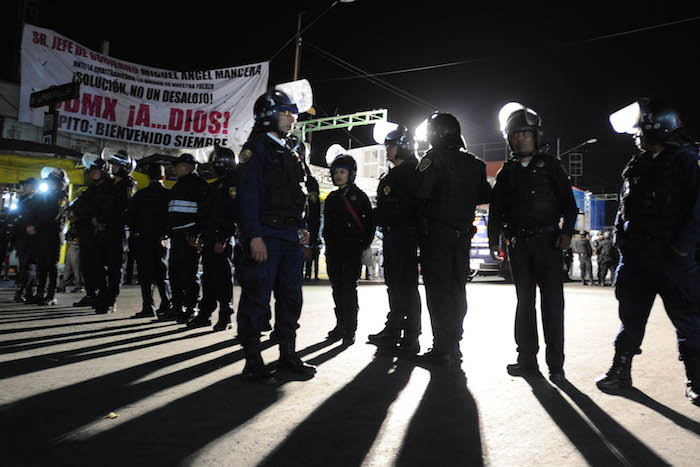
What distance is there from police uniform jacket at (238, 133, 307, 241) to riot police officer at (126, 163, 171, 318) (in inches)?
137

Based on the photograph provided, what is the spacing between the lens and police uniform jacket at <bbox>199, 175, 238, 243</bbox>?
5672 mm

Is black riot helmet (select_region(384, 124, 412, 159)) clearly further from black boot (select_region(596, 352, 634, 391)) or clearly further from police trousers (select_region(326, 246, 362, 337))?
black boot (select_region(596, 352, 634, 391))

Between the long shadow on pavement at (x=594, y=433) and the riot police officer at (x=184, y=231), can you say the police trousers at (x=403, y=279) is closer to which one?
the long shadow on pavement at (x=594, y=433)

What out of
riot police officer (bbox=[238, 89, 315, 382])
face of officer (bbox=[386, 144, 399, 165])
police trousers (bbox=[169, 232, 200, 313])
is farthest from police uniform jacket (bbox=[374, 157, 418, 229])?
police trousers (bbox=[169, 232, 200, 313])

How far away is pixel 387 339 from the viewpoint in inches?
202

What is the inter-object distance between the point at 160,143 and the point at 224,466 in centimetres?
1416

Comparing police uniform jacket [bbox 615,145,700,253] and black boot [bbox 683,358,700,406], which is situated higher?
police uniform jacket [bbox 615,145,700,253]

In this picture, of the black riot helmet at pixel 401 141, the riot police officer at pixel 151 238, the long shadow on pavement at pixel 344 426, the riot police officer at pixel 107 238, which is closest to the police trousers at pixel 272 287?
the long shadow on pavement at pixel 344 426

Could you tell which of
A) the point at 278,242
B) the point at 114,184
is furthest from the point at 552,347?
the point at 114,184

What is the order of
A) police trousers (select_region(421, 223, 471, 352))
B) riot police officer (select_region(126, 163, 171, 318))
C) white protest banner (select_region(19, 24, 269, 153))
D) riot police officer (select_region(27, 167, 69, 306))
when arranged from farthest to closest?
white protest banner (select_region(19, 24, 269, 153)) < riot police officer (select_region(27, 167, 69, 306)) < riot police officer (select_region(126, 163, 171, 318)) < police trousers (select_region(421, 223, 471, 352))

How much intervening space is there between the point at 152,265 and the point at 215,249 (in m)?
1.44

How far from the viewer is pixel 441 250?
4.21 meters

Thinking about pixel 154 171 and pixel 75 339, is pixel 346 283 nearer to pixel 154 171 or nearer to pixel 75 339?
pixel 75 339

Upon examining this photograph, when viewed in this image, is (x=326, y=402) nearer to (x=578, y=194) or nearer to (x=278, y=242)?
(x=278, y=242)
